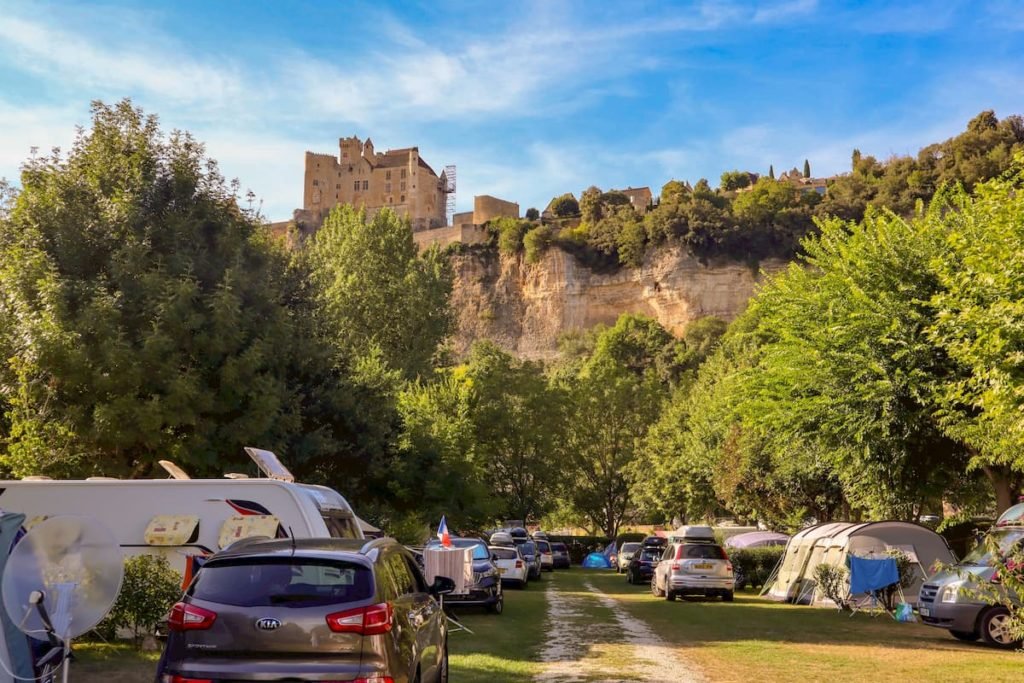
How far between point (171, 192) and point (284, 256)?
507cm

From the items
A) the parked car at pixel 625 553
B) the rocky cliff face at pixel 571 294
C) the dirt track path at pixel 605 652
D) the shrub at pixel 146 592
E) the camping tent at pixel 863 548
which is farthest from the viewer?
the rocky cliff face at pixel 571 294

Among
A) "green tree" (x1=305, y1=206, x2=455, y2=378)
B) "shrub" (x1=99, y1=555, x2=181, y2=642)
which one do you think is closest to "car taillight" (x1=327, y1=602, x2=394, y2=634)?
"shrub" (x1=99, y1=555, x2=181, y2=642)

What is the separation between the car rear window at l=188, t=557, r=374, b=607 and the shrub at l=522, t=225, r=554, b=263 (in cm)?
11179

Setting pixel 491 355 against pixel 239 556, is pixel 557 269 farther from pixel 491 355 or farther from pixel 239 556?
pixel 239 556

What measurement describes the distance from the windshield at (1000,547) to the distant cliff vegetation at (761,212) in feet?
285

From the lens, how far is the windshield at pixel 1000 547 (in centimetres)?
1426

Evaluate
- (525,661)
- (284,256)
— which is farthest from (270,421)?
(525,661)

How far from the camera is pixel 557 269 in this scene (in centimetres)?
11762

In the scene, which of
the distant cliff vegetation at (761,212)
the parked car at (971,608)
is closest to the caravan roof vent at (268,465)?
the parked car at (971,608)

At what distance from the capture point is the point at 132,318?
1931 centimetres

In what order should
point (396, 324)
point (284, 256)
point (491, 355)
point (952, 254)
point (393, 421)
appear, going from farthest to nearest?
point (491, 355)
point (396, 324)
point (393, 421)
point (284, 256)
point (952, 254)

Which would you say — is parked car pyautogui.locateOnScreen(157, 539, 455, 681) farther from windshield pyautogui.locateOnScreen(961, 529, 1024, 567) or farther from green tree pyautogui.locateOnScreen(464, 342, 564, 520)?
green tree pyautogui.locateOnScreen(464, 342, 564, 520)

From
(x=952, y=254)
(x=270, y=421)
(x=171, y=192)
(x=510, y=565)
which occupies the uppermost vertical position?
(x=171, y=192)

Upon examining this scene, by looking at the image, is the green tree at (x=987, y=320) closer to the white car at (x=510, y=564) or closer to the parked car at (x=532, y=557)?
the white car at (x=510, y=564)
